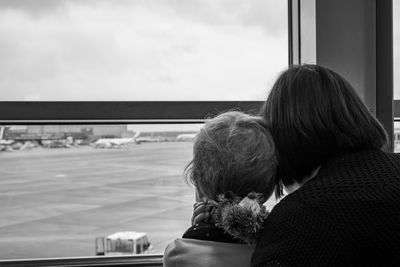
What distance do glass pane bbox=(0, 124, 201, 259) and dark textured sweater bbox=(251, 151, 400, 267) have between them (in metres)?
1.04

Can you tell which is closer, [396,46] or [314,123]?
[314,123]

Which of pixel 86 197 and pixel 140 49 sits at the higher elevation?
pixel 140 49

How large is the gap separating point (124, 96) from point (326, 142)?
1.03 meters

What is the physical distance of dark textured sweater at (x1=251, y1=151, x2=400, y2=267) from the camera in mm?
849

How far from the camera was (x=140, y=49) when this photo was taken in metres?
1.93

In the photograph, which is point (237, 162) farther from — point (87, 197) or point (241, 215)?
point (87, 197)

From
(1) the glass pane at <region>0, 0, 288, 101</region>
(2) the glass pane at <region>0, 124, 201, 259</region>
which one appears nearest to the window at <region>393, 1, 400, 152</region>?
(1) the glass pane at <region>0, 0, 288, 101</region>

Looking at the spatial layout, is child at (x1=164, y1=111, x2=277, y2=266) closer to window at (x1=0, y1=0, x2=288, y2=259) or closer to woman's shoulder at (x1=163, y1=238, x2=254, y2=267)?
woman's shoulder at (x1=163, y1=238, x2=254, y2=267)

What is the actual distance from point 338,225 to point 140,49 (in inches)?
51.7

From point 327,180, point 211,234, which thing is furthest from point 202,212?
point 327,180

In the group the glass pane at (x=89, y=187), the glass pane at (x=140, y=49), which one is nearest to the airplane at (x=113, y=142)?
the glass pane at (x=89, y=187)

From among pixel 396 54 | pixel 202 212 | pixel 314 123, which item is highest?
pixel 396 54

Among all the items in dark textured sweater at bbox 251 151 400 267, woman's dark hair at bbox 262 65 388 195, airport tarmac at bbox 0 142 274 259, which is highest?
woman's dark hair at bbox 262 65 388 195

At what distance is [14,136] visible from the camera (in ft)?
5.90
